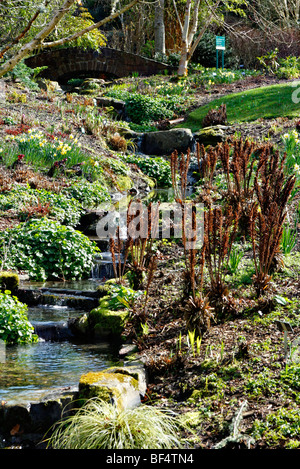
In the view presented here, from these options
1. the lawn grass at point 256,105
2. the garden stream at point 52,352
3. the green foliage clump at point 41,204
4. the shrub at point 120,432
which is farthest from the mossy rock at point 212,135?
the shrub at point 120,432

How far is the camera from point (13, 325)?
204 inches

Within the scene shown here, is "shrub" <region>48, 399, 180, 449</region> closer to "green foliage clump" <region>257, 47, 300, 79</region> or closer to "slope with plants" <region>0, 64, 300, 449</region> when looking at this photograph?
"slope with plants" <region>0, 64, 300, 449</region>

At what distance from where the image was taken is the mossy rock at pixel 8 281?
6082 mm

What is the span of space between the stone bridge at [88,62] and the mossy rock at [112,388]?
67.4 feet

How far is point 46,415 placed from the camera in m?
3.72

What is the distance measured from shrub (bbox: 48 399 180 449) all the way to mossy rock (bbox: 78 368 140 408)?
1.05 ft

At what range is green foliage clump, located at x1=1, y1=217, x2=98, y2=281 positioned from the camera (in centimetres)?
686

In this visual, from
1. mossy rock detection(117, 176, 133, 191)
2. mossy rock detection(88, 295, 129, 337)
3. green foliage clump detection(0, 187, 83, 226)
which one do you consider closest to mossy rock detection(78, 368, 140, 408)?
mossy rock detection(88, 295, 129, 337)

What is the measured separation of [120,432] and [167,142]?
1128 centimetres

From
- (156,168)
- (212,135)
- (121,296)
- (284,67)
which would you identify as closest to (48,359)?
(121,296)

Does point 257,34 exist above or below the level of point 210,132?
above
